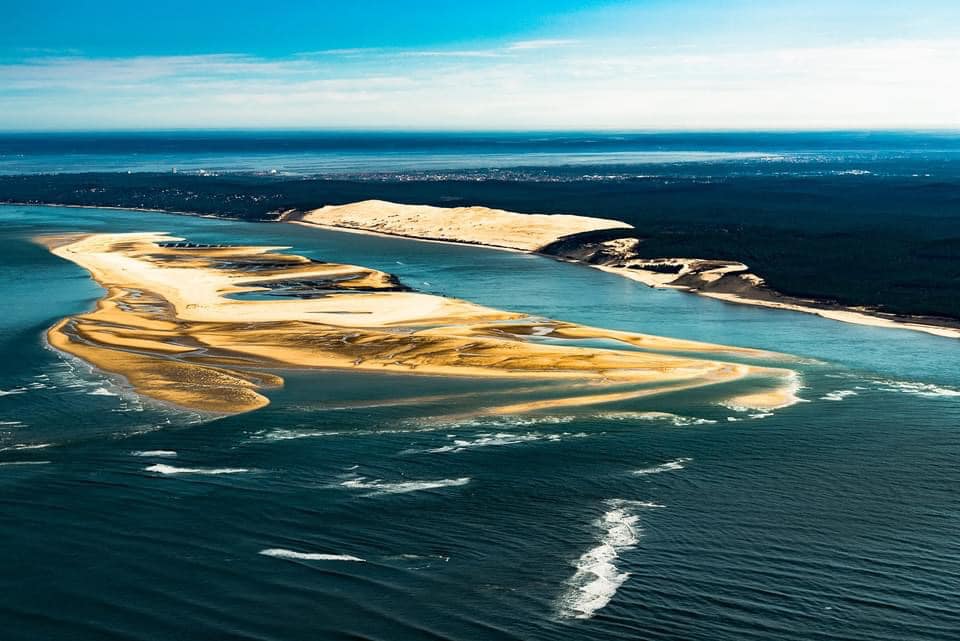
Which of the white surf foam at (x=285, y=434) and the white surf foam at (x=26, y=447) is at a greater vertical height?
the white surf foam at (x=26, y=447)

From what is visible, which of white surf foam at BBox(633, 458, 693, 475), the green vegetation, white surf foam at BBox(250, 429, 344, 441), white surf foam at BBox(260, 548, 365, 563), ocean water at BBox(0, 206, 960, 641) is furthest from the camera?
the green vegetation

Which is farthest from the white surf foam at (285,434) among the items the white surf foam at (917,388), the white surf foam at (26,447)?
the white surf foam at (917,388)

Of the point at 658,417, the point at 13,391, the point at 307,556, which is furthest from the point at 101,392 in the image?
the point at 658,417

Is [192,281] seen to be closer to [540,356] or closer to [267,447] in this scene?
[540,356]

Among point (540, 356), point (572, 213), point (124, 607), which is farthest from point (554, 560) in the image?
point (572, 213)

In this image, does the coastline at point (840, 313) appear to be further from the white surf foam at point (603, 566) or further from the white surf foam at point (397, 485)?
the white surf foam at point (397, 485)

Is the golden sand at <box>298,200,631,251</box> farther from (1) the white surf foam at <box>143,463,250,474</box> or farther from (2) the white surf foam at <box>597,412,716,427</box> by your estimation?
(1) the white surf foam at <box>143,463,250,474</box>

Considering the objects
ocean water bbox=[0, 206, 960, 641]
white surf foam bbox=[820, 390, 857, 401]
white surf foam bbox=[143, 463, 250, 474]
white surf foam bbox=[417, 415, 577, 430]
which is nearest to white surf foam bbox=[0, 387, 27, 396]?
ocean water bbox=[0, 206, 960, 641]

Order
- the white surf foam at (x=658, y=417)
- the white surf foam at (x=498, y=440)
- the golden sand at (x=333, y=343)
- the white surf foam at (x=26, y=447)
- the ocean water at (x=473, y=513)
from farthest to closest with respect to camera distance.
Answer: the golden sand at (x=333, y=343), the white surf foam at (x=658, y=417), the white surf foam at (x=498, y=440), the white surf foam at (x=26, y=447), the ocean water at (x=473, y=513)

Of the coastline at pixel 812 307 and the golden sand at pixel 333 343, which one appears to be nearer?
the golden sand at pixel 333 343
